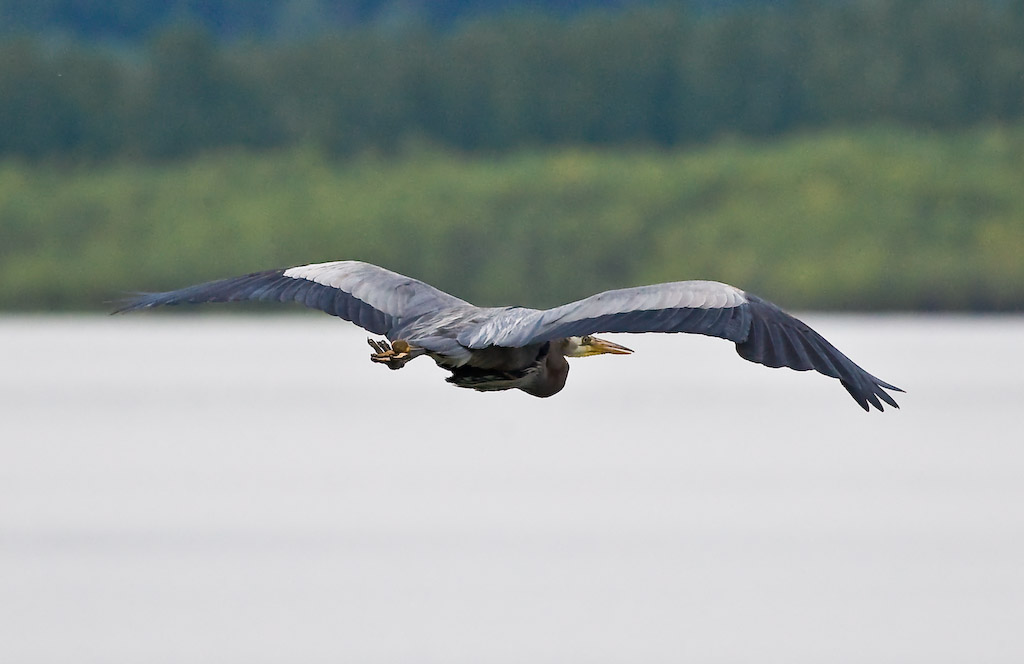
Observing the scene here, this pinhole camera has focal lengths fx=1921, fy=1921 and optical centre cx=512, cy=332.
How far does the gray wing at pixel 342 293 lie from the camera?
9742 millimetres

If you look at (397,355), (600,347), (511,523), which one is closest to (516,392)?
(511,523)

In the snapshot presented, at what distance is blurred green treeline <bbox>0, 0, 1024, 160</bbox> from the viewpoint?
180ft

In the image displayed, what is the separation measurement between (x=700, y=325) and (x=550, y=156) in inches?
1746

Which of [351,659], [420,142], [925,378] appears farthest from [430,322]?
[420,142]

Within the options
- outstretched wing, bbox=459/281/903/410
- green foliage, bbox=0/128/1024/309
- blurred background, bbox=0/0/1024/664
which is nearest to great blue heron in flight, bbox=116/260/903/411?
outstretched wing, bbox=459/281/903/410

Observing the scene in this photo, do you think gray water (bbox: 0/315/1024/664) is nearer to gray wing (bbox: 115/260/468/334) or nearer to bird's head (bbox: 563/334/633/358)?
bird's head (bbox: 563/334/633/358)

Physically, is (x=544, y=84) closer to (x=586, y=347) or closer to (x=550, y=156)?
(x=550, y=156)

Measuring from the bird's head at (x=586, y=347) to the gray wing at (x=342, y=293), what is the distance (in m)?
0.64

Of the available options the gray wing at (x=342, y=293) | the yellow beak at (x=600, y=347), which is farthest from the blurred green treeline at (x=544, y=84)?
the gray wing at (x=342, y=293)

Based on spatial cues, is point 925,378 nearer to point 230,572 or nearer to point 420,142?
point 230,572

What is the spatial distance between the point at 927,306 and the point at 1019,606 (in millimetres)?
29125

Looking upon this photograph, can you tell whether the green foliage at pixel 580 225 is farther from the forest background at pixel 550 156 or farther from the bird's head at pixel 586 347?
the bird's head at pixel 586 347

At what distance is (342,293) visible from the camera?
32.7ft

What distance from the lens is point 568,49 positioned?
57688 mm
